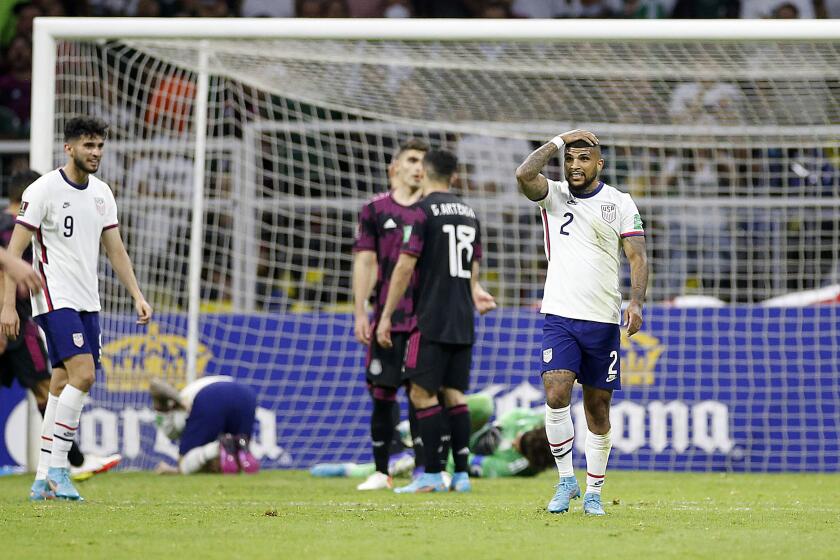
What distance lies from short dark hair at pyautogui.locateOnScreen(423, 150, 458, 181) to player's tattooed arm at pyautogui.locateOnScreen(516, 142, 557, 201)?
6.75 feet

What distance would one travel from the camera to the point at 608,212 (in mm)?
6766

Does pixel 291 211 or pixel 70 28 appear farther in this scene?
pixel 291 211

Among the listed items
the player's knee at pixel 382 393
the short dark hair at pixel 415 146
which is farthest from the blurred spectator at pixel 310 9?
the player's knee at pixel 382 393

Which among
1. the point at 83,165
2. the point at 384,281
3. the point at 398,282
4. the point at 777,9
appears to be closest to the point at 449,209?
the point at 398,282

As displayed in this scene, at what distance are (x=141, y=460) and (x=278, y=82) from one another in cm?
379

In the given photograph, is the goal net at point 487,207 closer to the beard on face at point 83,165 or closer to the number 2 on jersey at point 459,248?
the number 2 on jersey at point 459,248

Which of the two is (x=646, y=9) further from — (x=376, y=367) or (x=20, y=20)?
(x=376, y=367)

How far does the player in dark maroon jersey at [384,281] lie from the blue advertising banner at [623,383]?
2594 mm

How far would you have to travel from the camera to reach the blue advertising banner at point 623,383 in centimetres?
1148

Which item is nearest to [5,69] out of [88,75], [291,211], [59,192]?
[88,75]

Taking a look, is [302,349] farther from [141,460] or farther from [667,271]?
[667,271]

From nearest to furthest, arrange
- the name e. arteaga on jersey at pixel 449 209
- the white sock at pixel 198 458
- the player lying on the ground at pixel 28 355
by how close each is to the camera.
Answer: the name e. arteaga on jersey at pixel 449 209 → the player lying on the ground at pixel 28 355 → the white sock at pixel 198 458

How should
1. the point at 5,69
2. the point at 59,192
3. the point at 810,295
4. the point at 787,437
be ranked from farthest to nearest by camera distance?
the point at 5,69, the point at 810,295, the point at 787,437, the point at 59,192

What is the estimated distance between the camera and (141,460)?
11.8 m
